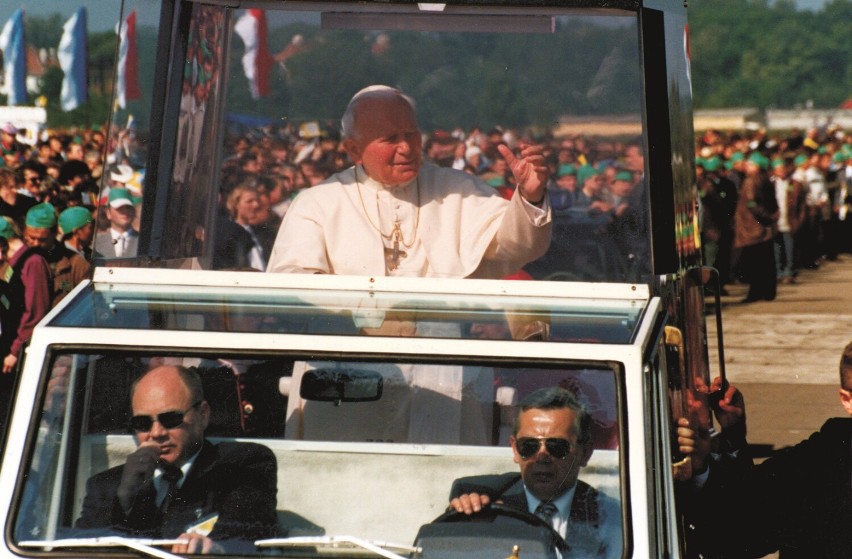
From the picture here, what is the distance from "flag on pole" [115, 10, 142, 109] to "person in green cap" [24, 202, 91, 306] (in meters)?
4.44

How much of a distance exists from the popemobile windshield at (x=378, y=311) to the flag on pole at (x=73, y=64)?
349 inches

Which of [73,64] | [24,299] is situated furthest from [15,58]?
[24,299]

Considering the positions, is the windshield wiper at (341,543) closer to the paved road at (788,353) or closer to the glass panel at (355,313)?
the glass panel at (355,313)

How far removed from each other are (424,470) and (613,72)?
5.81 feet

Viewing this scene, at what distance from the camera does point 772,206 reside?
1775cm

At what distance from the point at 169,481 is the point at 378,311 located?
704 mm

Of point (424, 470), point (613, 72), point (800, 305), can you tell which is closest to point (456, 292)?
point (424, 470)

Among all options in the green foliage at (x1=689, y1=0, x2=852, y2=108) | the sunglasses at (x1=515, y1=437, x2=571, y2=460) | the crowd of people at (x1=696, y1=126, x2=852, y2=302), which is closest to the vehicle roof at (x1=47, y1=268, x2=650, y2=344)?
the sunglasses at (x1=515, y1=437, x2=571, y2=460)

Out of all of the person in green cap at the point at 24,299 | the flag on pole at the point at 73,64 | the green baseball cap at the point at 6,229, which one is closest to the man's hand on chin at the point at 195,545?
the person in green cap at the point at 24,299

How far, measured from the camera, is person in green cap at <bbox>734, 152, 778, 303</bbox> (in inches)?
691

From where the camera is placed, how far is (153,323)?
11.5 ft

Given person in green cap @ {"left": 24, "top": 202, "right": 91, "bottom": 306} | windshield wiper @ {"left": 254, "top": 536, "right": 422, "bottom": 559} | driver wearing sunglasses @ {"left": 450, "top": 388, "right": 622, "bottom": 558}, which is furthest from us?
person in green cap @ {"left": 24, "top": 202, "right": 91, "bottom": 306}

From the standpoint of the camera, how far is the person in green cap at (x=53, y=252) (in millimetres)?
9188

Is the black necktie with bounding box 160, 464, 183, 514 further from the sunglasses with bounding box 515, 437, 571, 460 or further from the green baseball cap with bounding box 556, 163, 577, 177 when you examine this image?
the green baseball cap with bounding box 556, 163, 577, 177
